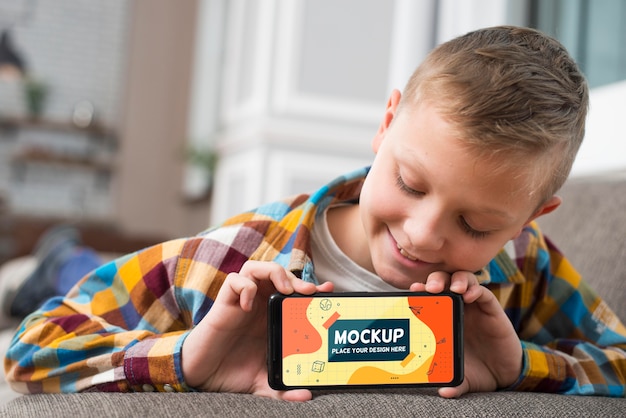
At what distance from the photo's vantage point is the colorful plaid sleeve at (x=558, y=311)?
0.93 meters

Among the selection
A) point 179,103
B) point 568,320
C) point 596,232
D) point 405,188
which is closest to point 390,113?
point 405,188

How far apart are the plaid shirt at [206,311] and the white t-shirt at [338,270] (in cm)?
4

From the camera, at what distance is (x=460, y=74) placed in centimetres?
76

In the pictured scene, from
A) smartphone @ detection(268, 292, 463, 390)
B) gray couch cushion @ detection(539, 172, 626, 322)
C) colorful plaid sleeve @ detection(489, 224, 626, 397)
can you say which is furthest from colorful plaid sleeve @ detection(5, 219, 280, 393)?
gray couch cushion @ detection(539, 172, 626, 322)

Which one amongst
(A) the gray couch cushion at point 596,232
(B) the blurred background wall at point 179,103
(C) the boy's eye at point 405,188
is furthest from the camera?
(B) the blurred background wall at point 179,103

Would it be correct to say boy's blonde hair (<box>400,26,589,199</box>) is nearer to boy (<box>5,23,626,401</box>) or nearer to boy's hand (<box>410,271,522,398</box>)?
boy (<box>5,23,626,401</box>)

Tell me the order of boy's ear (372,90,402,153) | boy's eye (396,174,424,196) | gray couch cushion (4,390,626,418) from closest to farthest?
gray couch cushion (4,390,626,418), boy's eye (396,174,424,196), boy's ear (372,90,402,153)

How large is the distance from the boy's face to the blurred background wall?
2.27 meters

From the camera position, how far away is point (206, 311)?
89 centimetres

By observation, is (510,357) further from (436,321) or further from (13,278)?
(13,278)

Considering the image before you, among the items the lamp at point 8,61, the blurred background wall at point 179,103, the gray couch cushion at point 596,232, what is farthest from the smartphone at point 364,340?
the lamp at point 8,61

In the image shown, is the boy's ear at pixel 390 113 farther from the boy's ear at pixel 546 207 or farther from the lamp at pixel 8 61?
the lamp at pixel 8 61

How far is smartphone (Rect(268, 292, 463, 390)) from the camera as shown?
0.74 m

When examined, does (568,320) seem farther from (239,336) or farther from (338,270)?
(239,336)
